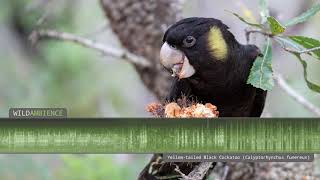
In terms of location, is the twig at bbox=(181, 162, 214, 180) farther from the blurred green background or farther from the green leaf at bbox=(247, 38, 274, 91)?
the blurred green background

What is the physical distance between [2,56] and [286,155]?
92 cm

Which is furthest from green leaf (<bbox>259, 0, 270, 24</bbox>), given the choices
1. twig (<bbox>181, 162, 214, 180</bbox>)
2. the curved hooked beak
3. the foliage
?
twig (<bbox>181, 162, 214, 180</bbox>)

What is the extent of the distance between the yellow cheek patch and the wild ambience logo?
14.8 inches

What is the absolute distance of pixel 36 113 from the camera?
1258 millimetres

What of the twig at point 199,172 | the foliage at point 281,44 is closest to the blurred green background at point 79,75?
the foliage at point 281,44

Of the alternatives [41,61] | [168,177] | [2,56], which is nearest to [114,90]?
[41,61]

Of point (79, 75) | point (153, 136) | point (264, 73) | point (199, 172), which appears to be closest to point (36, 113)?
point (153, 136)

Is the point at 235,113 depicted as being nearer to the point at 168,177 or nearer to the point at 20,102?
the point at 168,177

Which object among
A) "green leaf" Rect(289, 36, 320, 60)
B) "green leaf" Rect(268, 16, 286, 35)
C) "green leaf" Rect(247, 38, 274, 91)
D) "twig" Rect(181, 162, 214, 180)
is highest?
"green leaf" Rect(268, 16, 286, 35)

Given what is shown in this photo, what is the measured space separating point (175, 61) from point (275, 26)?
0.71 ft

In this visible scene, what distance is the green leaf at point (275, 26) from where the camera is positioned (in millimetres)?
1019

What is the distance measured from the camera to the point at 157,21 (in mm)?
1510

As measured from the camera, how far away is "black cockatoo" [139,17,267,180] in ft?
3.72

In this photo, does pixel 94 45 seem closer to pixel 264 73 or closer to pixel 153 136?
pixel 153 136
